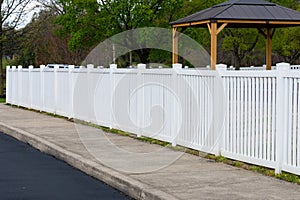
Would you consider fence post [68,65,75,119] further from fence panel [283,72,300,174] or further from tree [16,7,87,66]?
tree [16,7,87,66]

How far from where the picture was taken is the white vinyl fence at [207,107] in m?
8.53

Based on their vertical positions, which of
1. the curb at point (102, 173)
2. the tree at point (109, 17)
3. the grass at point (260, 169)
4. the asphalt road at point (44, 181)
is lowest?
the asphalt road at point (44, 181)

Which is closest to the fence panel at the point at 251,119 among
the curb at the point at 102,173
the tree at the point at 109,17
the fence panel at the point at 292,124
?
the fence panel at the point at 292,124

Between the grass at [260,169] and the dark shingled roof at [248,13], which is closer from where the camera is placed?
the grass at [260,169]

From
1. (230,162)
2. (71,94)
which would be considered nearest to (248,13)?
(71,94)

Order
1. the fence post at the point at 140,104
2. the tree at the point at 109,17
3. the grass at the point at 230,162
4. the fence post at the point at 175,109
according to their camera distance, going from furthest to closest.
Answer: the tree at the point at 109,17 < the fence post at the point at 140,104 < the fence post at the point at 175,109 < the grass at the point at 230,162

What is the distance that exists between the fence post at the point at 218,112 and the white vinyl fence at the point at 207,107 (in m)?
0.02

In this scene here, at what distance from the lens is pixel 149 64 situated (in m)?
35.2

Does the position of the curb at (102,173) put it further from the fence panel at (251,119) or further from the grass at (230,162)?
the fence panel at (251,119)

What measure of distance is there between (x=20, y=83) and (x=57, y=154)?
1291 centimetres

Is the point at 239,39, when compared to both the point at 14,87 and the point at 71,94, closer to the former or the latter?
the point at 14,87

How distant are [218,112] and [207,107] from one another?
14.3 inches

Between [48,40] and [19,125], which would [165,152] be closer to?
[19,125]

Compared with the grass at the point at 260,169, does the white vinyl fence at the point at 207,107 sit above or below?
above
